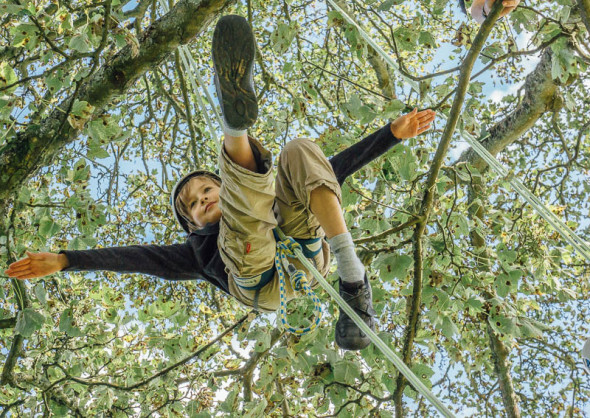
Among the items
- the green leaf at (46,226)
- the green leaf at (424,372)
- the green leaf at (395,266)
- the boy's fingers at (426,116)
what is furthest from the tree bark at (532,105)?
the green leaf at (46,226)

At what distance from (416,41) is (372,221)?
3.14 feet

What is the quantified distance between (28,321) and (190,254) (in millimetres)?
843

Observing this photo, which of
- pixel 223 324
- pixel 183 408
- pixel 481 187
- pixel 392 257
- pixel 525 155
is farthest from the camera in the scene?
pixel 525 155

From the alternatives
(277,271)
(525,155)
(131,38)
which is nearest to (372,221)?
(277,271)

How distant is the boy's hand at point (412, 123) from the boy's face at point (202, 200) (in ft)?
3.22

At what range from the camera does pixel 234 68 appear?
1.91 m

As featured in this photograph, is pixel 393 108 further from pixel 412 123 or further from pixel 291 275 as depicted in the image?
pixel 291 275

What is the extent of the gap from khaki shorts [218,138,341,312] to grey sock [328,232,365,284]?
0.18 metres

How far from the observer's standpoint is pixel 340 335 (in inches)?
86.4

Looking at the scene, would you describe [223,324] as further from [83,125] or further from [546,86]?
[546,86]

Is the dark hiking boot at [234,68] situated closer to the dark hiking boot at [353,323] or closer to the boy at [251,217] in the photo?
the boy at [251,217]

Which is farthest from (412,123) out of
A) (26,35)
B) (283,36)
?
(26,35)

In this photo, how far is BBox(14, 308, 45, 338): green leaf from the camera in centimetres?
262

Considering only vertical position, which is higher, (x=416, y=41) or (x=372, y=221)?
(x=416, y=41)
